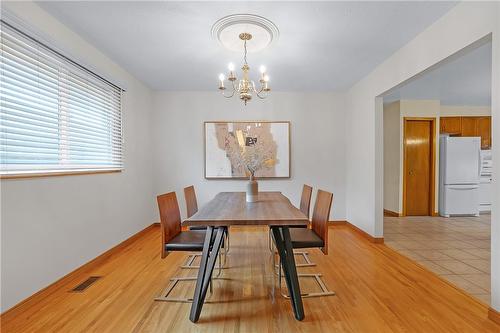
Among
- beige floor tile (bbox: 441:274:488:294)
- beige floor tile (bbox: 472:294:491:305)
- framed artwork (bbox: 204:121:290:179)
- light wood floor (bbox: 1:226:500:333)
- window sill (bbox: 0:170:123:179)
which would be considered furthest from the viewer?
framed artwork (bbox: 204:121:290:179)

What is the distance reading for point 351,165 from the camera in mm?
4273

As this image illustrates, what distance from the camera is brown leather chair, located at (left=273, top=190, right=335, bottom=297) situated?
206 centimetres

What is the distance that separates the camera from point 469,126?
5.64 meters

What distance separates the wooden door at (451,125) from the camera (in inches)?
222

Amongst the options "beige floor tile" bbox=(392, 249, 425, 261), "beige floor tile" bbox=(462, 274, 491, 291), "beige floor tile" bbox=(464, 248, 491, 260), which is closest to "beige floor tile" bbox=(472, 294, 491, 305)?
"beige floor tile" bbox=(462, 274, 491, 291)

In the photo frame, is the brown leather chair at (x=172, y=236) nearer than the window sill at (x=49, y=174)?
No

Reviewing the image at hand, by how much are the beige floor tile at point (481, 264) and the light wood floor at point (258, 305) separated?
0.62 metres

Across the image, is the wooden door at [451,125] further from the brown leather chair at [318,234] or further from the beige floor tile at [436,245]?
the brown leather chair at [318,234]

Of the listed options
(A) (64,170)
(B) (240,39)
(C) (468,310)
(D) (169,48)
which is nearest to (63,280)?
(A) (64,170)

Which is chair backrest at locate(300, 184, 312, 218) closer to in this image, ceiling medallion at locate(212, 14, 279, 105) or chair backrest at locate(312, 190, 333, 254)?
chair backrest at locate(312, 190, 333, 254)

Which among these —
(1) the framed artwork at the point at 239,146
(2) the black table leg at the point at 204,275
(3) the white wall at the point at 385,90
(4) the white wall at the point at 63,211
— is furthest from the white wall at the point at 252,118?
(2) the black table leg at the point at 204,275

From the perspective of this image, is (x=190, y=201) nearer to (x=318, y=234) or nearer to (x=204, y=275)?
(x=204, y=275)

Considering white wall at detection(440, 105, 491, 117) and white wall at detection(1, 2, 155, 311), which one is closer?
white wall at detection(1, 2, 155, 311)

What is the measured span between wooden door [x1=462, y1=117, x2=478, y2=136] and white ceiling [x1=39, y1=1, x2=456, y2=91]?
12.7 ft
